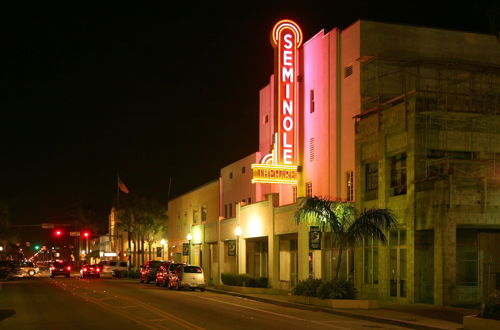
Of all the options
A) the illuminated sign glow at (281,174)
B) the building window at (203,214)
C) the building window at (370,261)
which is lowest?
the building window at (370,261)

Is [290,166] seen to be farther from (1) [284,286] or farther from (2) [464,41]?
(2) [464,41]

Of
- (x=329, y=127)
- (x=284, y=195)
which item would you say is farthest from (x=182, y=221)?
(x=329, y=127)

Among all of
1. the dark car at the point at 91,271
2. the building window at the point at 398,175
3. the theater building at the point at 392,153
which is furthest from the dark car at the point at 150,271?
the building window at the point at 398,175

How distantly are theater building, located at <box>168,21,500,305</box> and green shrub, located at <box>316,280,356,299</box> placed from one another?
254 centimetres

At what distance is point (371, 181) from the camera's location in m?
32.3

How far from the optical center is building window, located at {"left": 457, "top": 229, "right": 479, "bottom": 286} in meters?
28.3

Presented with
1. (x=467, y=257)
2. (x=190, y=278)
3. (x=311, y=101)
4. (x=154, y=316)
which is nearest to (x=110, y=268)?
(x=190, y=278)

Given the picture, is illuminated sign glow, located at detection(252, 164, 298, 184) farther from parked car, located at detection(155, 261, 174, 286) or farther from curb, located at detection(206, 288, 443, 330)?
parked car, located at detection(155, 261, 174, 286)

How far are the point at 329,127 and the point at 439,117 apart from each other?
789 cm

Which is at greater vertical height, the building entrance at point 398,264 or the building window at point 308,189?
the building window at point 308,189

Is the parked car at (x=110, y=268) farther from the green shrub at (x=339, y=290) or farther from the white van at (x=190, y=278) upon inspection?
the green shrub at (x=339, y=290)

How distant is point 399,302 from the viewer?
28.9 m

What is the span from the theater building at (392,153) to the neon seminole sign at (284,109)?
5 cm

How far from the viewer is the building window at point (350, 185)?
33656 millimetres
